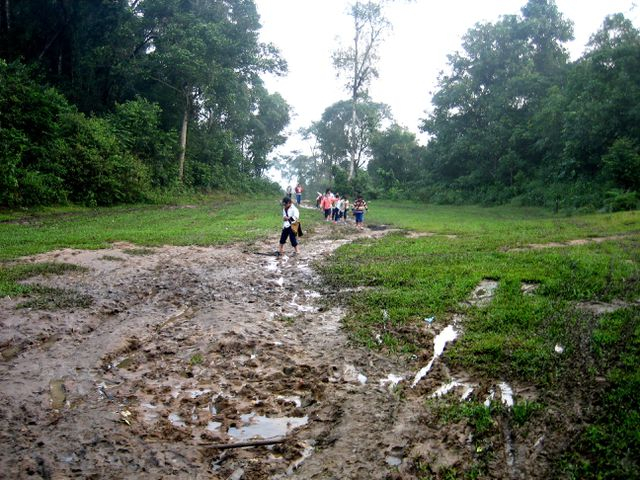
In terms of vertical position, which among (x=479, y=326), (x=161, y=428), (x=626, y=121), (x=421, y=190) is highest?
(x=626, y=121)

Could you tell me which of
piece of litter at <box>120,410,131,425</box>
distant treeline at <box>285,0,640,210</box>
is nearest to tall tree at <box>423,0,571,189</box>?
distant treeline at <box>285,0,640,210</box>

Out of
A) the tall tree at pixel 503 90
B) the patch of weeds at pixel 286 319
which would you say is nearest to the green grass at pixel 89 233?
the patch of weeds at pixel 286 319

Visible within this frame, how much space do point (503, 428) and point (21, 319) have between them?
6.51 m

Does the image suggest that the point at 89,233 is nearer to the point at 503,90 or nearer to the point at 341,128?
the point at 503,90

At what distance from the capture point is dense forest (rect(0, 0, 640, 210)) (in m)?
23.3

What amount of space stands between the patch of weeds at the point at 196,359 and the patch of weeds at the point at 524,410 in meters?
3.60

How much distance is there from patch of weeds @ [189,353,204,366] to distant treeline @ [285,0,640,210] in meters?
23.3

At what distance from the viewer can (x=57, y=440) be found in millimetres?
3807

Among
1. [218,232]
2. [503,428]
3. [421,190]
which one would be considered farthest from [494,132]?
[503,428]

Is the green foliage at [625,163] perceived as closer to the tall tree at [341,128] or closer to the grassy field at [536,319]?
the grassy field at [536,319]

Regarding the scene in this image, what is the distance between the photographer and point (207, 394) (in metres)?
4.86

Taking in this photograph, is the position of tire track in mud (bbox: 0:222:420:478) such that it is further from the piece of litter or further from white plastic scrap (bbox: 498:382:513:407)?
white plastic scrap (bbox: 498:382:513:407)

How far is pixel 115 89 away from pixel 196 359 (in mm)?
34579

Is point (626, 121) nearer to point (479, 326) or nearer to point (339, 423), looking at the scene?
point (479, 326)
